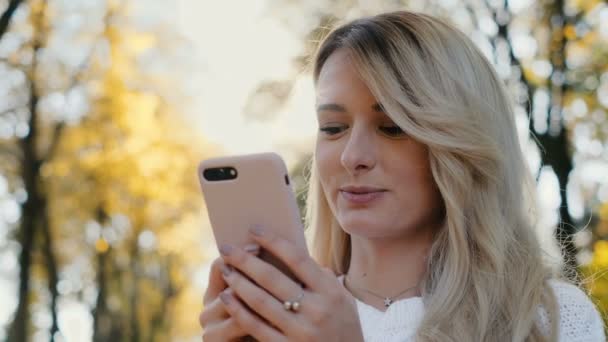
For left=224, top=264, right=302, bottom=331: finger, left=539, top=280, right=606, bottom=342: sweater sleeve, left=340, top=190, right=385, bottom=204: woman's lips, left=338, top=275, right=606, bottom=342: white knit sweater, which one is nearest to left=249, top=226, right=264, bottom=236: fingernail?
left=224, top=264, right=302, bottom=331: finger

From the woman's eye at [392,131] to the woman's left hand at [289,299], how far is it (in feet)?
2.30

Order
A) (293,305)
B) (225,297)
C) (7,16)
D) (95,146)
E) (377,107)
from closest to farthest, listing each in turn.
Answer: (293,305)
(225,297)
(377,107)
(7,16)
(95,146)

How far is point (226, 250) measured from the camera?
2607mm

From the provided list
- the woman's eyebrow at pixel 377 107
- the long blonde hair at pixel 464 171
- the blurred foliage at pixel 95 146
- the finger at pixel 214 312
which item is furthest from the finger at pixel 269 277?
the blurred foliage at pixel 95 146

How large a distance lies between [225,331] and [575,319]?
1191mm

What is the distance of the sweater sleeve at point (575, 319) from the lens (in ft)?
9.80

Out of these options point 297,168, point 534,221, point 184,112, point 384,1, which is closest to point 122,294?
point 184,112

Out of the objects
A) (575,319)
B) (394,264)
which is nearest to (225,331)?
(394,264)

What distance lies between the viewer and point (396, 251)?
3.23 meters

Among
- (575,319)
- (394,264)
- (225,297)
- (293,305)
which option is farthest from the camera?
(394,264)

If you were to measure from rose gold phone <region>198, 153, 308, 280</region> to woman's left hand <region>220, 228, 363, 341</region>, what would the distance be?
4.2 inches

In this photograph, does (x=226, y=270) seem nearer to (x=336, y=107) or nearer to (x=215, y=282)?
(x=215, y=282)

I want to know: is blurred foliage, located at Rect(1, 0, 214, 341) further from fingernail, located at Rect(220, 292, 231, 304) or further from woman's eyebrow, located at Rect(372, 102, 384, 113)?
fingernail, located at Rect(220, 292, 231, 304)

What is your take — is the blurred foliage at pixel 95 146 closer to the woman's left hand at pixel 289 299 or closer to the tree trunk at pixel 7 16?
the tree trunk at pixel 7 16
